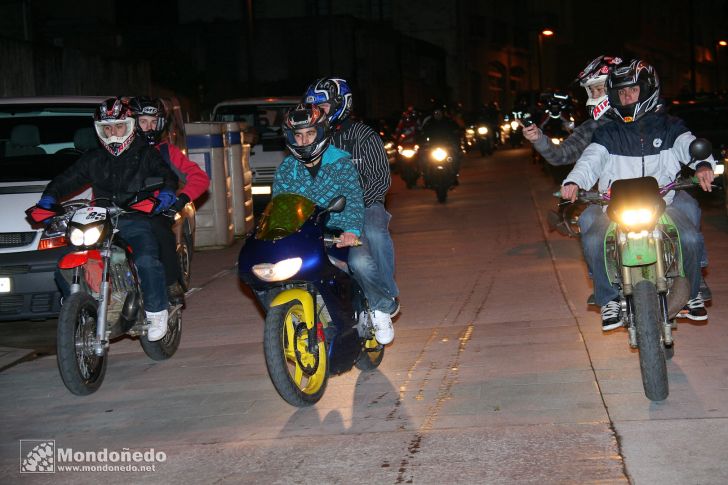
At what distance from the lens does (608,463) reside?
544cm

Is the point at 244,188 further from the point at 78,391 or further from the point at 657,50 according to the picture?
the point at 657,50

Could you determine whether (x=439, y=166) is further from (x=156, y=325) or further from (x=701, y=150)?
(x=701, y=150)

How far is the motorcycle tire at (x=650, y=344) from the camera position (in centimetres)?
628

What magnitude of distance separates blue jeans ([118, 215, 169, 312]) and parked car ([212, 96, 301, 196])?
10.8 metres

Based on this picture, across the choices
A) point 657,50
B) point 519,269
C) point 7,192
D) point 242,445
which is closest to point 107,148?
point 7,192

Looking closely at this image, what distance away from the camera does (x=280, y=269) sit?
21.3ft

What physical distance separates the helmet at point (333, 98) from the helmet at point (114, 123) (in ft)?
4.33

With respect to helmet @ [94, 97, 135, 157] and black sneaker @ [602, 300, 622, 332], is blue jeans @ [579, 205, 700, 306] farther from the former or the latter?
helmet @ [94, 97, 135, 157]

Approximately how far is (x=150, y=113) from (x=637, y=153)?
3561 mm

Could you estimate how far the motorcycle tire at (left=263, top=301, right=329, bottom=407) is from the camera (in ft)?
21.0

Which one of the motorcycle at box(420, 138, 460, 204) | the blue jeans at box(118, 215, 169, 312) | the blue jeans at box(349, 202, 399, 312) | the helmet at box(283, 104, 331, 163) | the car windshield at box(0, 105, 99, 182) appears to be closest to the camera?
the helmet at box(283, 104, 331, 163)

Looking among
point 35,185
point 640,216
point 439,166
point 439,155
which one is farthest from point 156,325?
point 439,155

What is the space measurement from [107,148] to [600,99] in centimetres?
345

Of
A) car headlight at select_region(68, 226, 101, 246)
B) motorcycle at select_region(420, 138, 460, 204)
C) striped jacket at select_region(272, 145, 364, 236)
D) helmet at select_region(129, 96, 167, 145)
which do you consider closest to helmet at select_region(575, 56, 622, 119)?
striped jacket at select_region(272, 145, 364, 236)
